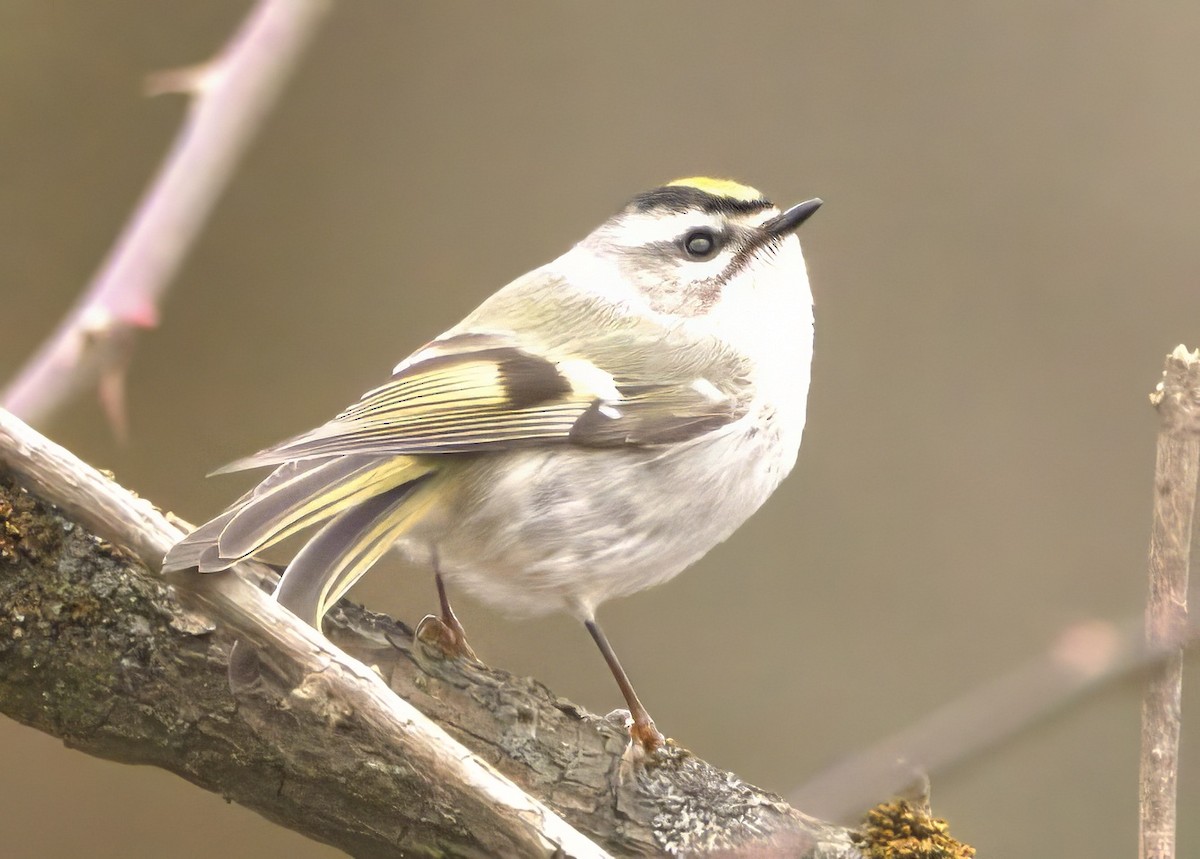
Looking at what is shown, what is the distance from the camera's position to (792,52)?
6.84 ft

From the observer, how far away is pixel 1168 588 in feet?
2.64

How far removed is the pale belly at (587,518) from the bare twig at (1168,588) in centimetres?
43

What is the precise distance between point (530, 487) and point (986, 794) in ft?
3.36

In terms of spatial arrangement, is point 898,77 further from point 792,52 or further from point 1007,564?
point 1007,564

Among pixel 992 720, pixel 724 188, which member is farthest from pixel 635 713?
pixel 724 188

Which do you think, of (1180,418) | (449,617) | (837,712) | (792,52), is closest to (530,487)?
(449,617)

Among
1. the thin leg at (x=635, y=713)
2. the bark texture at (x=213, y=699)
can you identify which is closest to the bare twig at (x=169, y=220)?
the bark texture at (x=213, y=699)

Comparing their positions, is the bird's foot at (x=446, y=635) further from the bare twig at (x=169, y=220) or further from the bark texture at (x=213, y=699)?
the bare twig at (x=169, y=220)

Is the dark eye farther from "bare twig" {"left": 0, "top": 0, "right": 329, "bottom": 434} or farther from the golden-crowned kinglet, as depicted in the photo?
"bare twig" {"left": 0, "top": 0, "right": 329, "bottom": 434}

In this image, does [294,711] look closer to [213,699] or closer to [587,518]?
[213,699]

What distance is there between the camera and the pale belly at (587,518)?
1.10 metres

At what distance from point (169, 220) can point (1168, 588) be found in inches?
27.7

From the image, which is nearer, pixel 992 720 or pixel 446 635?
pixel 992 720

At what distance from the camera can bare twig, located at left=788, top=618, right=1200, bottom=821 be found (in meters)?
0.84
